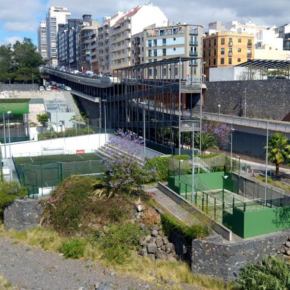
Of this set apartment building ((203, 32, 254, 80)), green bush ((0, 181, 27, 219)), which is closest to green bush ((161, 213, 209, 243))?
green bush ((0, 181, 27, 219))

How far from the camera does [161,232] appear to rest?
20.6 m

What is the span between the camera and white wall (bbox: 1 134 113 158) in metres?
39.5

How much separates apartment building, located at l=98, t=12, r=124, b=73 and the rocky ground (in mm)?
73453

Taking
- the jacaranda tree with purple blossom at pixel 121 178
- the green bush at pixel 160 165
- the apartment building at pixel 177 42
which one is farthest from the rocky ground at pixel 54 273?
the apartment building at pixel 177 42

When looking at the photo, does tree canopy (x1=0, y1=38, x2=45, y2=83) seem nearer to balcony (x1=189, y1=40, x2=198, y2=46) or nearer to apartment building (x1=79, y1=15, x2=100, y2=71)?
apartment building (x1=79, y1=15, x2=100, y2=71)

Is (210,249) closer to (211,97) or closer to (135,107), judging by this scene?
(135,107)

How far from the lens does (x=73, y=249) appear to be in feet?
65.1

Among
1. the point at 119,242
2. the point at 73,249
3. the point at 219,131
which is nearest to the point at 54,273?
the point at 73,249

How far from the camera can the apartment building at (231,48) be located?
69000 mm

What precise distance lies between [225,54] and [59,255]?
189ft

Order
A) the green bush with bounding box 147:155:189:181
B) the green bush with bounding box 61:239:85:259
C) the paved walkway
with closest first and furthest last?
the green bush with bounding box 61:239:85:259 < the paved walkway < the green bush with bounding box 147:155:189:181

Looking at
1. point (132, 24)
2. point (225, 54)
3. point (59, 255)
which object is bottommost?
point (59, 255)

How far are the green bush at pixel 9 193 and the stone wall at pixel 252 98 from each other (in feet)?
90.0

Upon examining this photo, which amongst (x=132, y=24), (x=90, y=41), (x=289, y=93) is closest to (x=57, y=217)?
(x=289, y=93)
